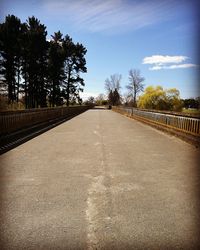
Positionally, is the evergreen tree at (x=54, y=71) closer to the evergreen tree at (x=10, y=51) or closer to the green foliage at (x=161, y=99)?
the evergreen tree at (x=10, y=51)

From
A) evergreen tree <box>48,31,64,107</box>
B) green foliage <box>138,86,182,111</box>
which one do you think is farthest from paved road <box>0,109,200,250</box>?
green foliage <box>138,86,182,111</box>

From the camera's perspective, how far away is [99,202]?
15.2 ft

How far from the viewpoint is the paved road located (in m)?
3.40

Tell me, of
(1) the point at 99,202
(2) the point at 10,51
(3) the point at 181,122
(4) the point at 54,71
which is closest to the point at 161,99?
(4) the point at 54,71

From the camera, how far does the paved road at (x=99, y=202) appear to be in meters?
3.40

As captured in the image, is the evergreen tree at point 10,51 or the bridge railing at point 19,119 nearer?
the bridge railing at point 19,119

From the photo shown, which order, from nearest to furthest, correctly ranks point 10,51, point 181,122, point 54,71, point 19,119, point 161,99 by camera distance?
point 181,122 → point 19,119 → point 10,51 → point 54,71 → point 161,99

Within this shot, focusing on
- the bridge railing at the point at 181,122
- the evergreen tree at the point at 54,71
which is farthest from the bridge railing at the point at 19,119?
the evergreen tree at the point at 54,71

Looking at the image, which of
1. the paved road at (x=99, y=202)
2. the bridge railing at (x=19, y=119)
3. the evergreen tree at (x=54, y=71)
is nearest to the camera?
the paved road at (x=99, y=202)

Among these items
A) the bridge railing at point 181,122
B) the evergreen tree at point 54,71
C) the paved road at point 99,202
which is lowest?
the paved road at point 99,202

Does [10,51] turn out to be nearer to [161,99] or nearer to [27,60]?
[27,60]

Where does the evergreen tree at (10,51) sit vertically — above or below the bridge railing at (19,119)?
above

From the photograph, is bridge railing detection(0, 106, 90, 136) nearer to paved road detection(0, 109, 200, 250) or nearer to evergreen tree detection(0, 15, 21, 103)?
paved road detection(0, 109, 200, 250)

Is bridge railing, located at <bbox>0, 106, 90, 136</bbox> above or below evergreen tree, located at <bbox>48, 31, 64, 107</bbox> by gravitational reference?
below
